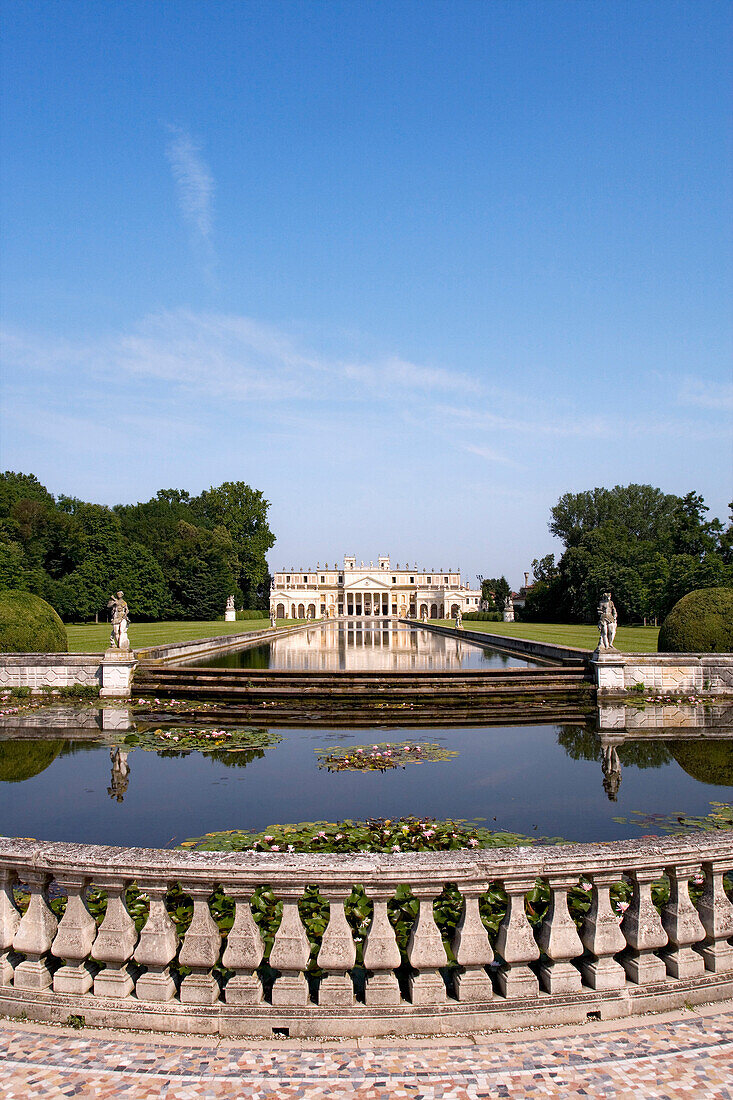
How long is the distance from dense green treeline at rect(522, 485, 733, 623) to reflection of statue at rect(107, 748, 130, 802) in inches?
1026

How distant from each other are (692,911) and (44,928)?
3.31m

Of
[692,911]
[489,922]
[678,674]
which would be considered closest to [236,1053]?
[489,922]

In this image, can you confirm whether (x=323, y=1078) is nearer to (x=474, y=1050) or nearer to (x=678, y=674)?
(x=474, y=1050)

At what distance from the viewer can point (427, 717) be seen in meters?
13.2

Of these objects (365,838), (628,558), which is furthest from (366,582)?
(365,838)

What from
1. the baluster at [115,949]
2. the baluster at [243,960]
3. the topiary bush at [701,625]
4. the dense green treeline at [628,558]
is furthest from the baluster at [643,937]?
the dense green treeline at [628,558]

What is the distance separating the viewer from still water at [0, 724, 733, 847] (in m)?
6.94

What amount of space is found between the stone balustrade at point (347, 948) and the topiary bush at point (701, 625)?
14.1m

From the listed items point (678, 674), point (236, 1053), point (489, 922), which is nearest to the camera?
point (236, 1053)

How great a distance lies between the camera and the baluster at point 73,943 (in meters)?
3.52

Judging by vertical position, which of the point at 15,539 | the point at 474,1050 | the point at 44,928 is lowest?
the point at 474,1050

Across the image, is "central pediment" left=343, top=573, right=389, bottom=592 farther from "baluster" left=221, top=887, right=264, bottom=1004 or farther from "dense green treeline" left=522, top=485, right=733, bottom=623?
"baluster" left=221, top=887, right=264, bottom=1004

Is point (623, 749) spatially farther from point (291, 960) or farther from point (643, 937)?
point (291, 960)

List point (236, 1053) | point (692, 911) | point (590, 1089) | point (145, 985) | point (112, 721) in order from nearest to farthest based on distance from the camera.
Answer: point (590, 1089) < point (236, 1053) < point (145, 985) < point (692, 911) < point (112, 721)
